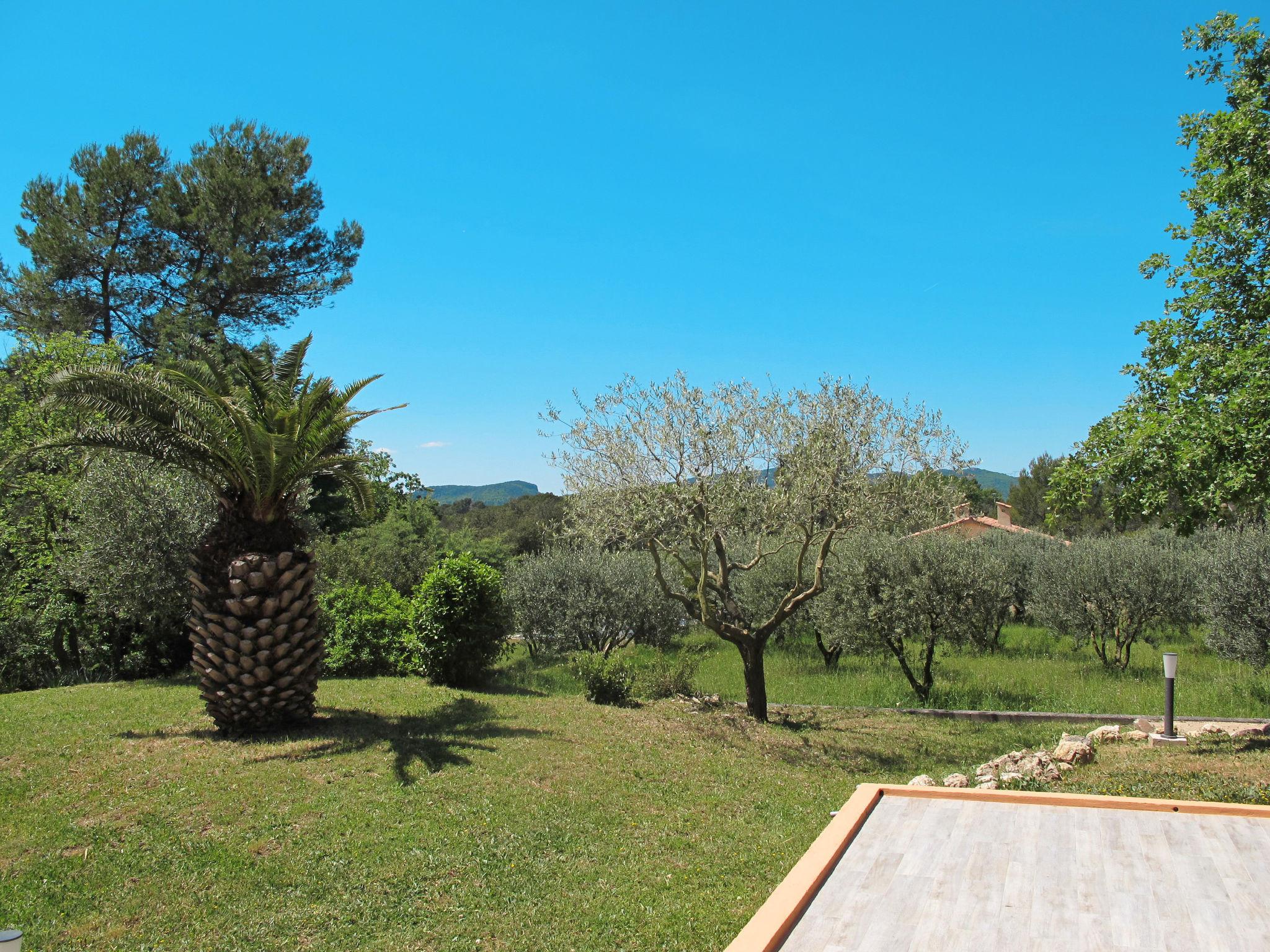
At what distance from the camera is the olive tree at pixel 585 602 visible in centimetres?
1767

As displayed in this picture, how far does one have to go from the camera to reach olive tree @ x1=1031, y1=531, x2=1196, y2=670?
55.8 feet

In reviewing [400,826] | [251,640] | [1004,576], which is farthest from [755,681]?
[251,640]

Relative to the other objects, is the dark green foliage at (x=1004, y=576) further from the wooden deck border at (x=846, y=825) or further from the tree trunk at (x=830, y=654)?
the wooden deck border at (x=846, y=825)

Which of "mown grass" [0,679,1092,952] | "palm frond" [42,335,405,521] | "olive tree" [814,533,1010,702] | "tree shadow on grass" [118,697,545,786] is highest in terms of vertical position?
"palm frond" [42,335,405,521]

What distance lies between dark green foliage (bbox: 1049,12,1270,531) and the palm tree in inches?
352

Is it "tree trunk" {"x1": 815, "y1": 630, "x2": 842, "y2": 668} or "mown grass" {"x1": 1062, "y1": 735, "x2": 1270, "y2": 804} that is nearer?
"mown grass" {"x1": 1062, "y1": 735, "x2": 1270, "y2": 804}

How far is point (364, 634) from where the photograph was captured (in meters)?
14.7

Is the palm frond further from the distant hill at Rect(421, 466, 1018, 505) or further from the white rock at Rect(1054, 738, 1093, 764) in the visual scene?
the distant hill at Rect(421, 466, 1018, 505)

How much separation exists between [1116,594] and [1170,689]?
326 inches

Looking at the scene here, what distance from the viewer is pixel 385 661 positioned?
14.7 meters

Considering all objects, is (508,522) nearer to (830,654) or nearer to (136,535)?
(830,654)

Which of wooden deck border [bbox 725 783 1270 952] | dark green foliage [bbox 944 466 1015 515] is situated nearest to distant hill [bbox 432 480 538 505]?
dark green foliage [bbox 944 466 1015 515]

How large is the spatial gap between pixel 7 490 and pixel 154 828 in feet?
42.2

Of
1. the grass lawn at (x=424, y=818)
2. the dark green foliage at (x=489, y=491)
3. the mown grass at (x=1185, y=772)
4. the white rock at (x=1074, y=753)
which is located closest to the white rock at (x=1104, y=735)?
the mown grass at (x=1185, y=772)
